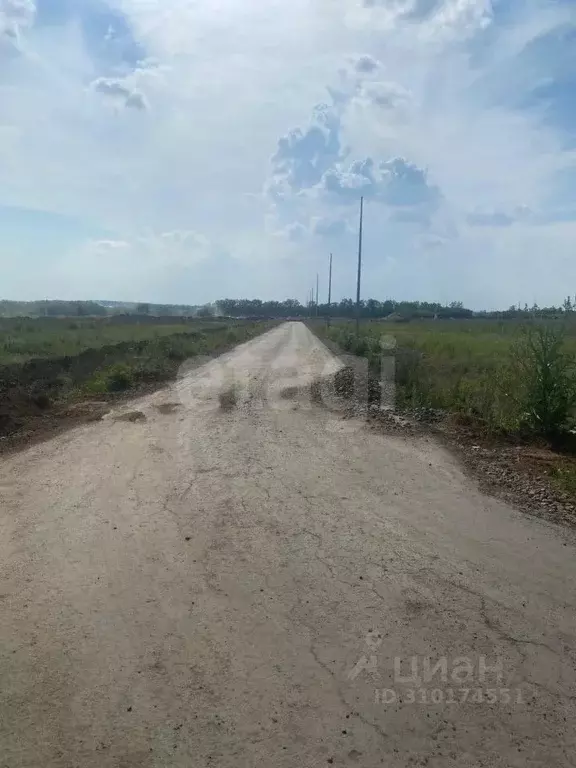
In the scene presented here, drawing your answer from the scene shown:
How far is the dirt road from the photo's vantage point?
10.3 ft

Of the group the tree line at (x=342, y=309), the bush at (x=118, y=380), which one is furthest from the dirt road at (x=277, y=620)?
the tree line at (x=342, y=309)

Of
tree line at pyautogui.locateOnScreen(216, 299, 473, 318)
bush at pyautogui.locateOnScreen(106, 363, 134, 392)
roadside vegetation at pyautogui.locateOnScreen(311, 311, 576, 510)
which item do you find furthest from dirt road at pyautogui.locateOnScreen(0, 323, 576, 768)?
tree line at pyautogui.locateOnScreen(216, 299, 473, 318)

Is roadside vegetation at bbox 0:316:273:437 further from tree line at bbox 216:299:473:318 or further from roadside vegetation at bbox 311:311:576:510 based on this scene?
tree line at bbox 216:299:473:318

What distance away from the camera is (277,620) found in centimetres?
426

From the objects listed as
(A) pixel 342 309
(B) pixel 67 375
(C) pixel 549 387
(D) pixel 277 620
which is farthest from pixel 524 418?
(A) pixel 342 309

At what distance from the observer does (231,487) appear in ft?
23.9

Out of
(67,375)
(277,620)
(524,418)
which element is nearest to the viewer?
(277,620)

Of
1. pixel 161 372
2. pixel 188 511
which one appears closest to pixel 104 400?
pixel 161 372

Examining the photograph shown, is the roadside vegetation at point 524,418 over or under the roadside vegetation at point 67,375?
over

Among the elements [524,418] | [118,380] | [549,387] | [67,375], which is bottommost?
[67,375]

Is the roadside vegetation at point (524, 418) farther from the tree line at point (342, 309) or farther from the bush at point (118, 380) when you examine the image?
the tree line at point (342, 309)

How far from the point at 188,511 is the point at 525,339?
6.55 metres

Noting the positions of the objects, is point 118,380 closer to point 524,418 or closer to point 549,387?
point 524,418

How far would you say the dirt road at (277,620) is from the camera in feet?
10.3
